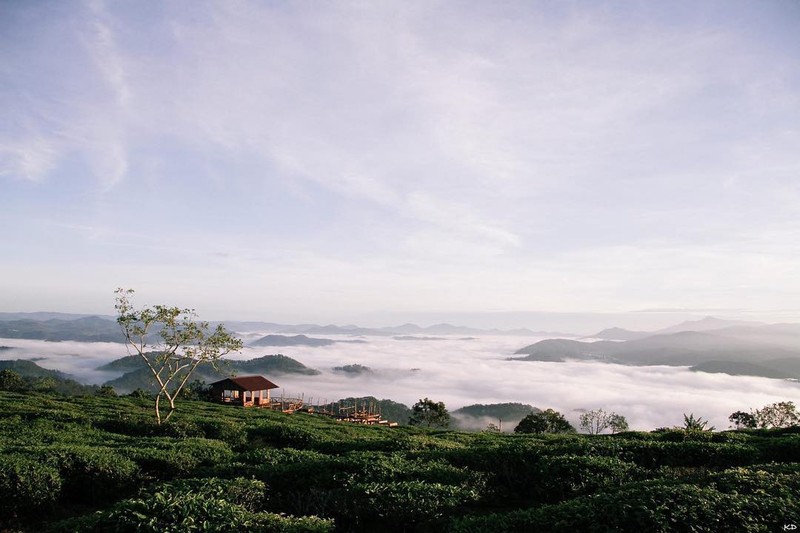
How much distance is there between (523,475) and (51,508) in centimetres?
1290

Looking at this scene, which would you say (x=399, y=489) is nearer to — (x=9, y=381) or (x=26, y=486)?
(x=26, y=486)

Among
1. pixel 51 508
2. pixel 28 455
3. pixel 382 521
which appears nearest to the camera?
pixel 382 521

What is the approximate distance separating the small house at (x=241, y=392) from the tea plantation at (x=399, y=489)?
4688 centimetres

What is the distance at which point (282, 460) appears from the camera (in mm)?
13469

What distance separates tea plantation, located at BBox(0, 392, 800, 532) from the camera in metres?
7.79

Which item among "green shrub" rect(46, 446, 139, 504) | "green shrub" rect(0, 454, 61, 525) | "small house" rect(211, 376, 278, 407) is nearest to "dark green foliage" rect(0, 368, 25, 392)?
"small house" rect(211, 376, 278, 407)

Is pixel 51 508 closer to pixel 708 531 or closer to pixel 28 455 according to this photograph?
pixel 28 455

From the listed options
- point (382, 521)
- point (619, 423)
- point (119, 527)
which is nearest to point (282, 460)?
point (382, 521)

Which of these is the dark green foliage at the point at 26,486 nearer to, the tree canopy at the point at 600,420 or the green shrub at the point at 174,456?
the green shrub at the point at 174,456

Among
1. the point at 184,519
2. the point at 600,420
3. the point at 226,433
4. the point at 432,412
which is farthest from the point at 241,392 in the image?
the point at 600,420

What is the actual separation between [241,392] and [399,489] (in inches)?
2356

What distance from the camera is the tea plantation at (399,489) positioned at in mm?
7793

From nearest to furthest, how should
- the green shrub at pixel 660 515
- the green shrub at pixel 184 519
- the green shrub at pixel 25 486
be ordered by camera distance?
the green shrub at pixel 184 519 < the green shrub at pixel 660 515 < the green shrub at pixel 25 486

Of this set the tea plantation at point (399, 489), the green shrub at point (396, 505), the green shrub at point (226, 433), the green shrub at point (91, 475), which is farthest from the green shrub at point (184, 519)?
the green shrub at point (226, 433)
